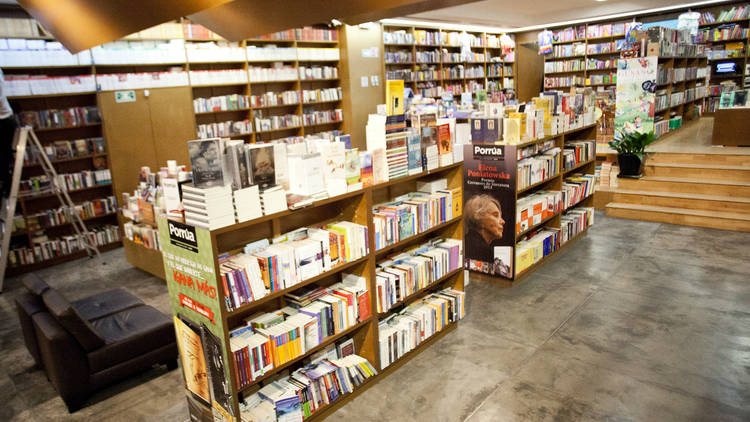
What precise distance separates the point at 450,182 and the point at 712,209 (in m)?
5.18

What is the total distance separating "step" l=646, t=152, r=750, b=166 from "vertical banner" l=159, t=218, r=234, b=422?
783 centimetres

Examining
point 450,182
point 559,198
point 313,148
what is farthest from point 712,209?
point 313,148

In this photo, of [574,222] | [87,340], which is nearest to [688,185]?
[574,222]

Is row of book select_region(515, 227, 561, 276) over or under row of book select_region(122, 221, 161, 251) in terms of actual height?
under

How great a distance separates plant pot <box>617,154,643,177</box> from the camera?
7.86 meters

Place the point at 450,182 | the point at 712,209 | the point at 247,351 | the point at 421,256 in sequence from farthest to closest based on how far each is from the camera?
1. the point at 712,209
2. the point at 450,182
3. the point at 421,256
4. the point at 247,351

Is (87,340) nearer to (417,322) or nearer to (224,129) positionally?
(417,322)

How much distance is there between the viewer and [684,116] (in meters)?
11.9

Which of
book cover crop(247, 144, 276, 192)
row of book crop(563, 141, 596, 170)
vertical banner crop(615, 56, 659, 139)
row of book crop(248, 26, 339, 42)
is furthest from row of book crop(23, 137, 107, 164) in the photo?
vertical banner crop(615, 56, 659, 139)

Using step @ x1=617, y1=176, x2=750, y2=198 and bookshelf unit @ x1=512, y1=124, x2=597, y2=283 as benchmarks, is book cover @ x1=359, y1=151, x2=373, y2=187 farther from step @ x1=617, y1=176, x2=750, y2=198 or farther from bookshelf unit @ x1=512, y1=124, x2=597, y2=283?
step @ x1=617, y1=176, x2=750, y2=198

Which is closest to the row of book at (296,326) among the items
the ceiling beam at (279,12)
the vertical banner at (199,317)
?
the vertical banner at (199,317)

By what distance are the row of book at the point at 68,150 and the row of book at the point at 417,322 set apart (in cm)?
560

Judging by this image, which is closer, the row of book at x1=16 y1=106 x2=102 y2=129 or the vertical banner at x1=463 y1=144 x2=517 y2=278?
the vertical banner at x1=463 y1=144 x2=517 y2=278

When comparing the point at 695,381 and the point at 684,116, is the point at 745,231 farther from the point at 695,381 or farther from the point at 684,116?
the point at 684,116
